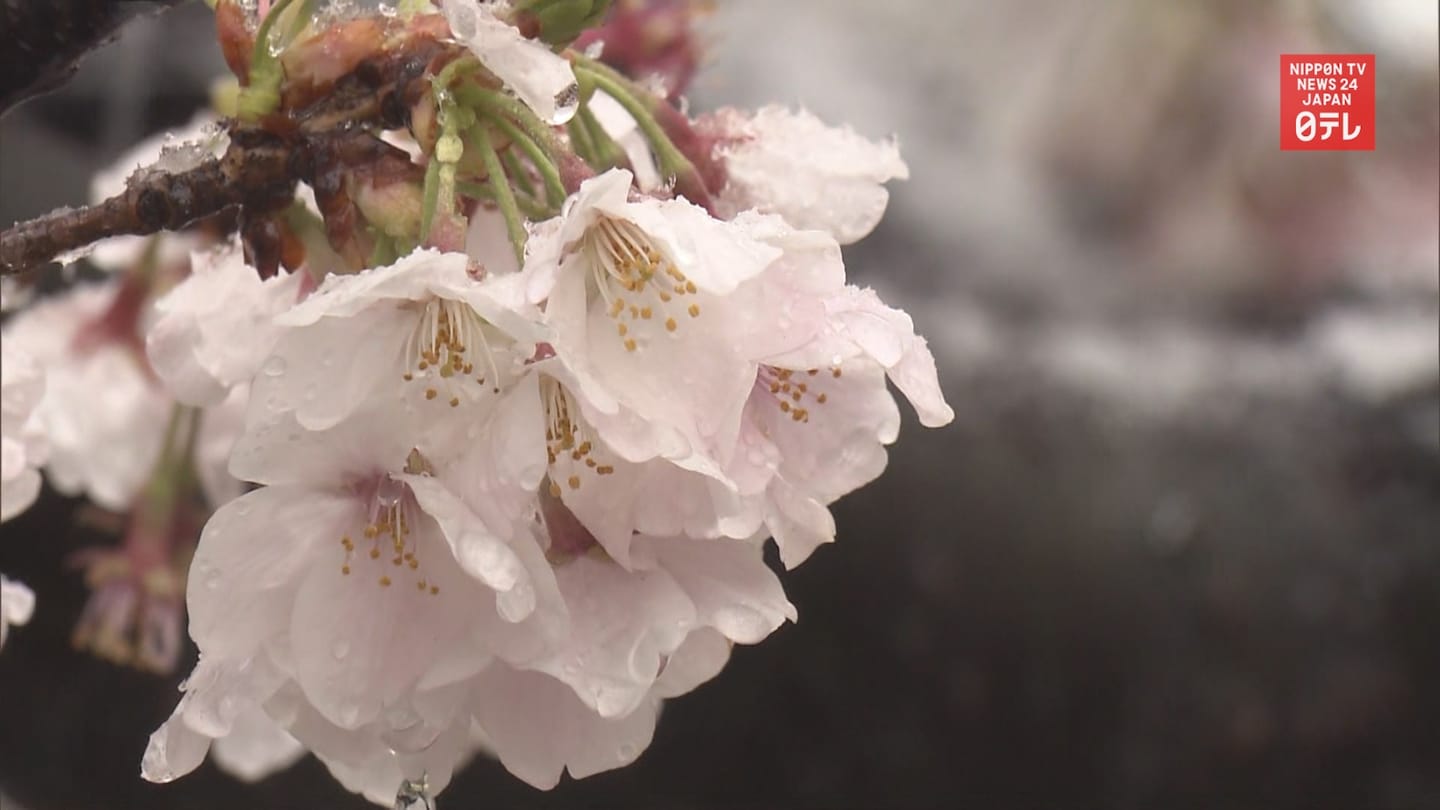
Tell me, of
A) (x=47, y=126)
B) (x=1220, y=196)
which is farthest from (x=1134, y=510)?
(x=47, y=126)

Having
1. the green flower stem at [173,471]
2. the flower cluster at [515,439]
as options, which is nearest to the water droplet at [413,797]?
the flower cluster at [515,439]

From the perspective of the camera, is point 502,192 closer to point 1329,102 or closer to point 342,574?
point 342,574

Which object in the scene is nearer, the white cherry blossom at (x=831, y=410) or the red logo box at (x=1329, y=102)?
the white cherry blossom at (x=831, y=410)

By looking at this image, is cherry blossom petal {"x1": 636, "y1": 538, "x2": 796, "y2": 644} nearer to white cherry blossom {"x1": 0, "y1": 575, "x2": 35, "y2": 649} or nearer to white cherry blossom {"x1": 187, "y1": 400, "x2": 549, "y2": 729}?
white cherry blossom {"x1": 187, "y1": 400, "x2": 549, "y2": 729}

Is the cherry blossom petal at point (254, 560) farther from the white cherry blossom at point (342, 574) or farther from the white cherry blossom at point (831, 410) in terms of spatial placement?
the white cherry blossom at point (831, 410)

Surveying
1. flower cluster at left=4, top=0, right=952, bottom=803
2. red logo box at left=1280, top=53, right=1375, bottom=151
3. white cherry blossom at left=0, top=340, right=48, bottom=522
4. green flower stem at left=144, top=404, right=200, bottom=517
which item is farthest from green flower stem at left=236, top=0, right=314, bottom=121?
red logo box at left=1280, top=53, right=1375, bottom=151

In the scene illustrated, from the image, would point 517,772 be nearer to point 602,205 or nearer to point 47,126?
point 602,205
